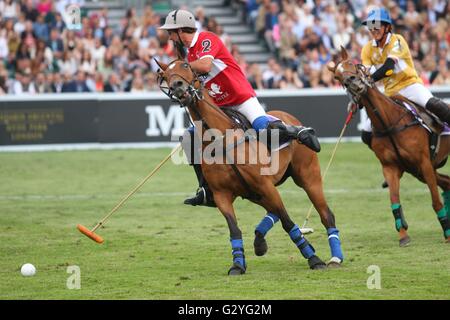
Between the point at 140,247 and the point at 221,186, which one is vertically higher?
the point at 221,186

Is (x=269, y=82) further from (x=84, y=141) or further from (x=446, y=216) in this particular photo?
(x=446, y=216)

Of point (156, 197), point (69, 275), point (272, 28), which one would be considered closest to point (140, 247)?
point (69, 275)

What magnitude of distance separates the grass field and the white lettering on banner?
181cm

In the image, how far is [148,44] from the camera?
88.4ft

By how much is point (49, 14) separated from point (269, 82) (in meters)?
6.01

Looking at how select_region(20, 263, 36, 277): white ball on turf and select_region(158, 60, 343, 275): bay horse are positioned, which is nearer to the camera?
select_region(158, 60, 343, 275): bay horse

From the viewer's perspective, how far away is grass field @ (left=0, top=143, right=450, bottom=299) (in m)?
10.1

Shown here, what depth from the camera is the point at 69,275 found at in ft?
35.9

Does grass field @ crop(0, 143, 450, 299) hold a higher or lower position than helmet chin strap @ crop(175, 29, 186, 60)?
lower

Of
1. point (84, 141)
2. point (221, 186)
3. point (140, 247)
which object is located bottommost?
point (84, 141)
